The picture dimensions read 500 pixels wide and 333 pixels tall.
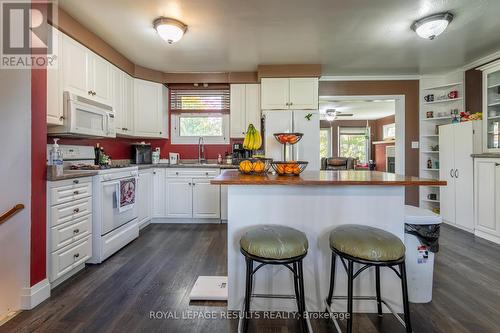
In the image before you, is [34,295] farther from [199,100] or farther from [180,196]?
[199,100]

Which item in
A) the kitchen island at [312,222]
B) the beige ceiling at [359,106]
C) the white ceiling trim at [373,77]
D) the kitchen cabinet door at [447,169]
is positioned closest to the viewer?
the kitchen island at [312,222]

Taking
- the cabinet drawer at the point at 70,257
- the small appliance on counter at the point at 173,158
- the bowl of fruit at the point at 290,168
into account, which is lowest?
the cabinet drawer at the point at 70,257

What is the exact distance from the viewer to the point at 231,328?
5.36ft

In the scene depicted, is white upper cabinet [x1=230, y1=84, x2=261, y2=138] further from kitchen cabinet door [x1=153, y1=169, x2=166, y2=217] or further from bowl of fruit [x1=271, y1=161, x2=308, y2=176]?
bowl of fruit [x1=271, y1=161, x2=308, y2=176]

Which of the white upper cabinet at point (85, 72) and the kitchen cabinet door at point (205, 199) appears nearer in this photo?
the white upper cabinet at point (85, 72)

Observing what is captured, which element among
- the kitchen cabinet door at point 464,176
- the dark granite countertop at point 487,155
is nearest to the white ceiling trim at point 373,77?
the kitchen cabinet door at point 464,176

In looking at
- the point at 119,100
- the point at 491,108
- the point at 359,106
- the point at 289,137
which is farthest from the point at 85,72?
the point at 359,106

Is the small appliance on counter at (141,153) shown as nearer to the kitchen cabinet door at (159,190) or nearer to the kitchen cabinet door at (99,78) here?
the kitchen cabinet door at (159,190)

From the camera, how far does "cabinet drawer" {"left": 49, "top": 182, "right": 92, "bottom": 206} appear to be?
206 centimetres

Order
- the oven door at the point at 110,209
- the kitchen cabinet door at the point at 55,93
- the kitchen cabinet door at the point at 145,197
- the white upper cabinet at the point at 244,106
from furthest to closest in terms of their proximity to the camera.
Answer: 1. the white upper cabinet at the point at 244,106
2. the kitchen cabinet door at the point at 145,197
3. the oven door at the point at 110,209
4. the kitchen cabinet door at the point at 55,93

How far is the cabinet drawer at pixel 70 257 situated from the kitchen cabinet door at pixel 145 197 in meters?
1.07

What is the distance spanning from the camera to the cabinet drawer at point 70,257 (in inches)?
81.8

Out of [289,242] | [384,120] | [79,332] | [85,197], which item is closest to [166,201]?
[85,197]

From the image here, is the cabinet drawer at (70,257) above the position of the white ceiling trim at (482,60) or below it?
below
